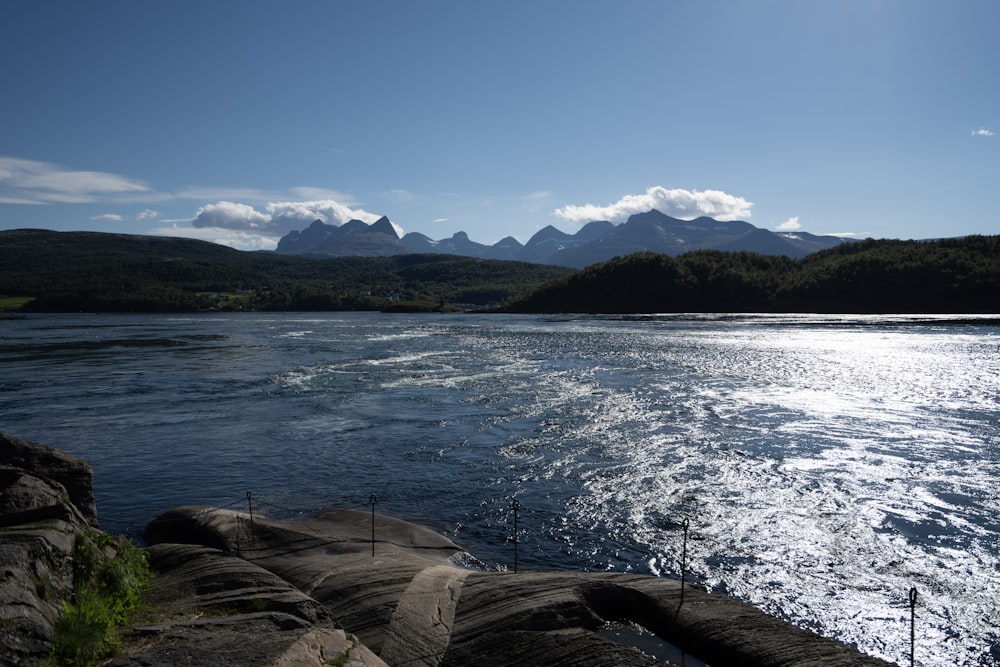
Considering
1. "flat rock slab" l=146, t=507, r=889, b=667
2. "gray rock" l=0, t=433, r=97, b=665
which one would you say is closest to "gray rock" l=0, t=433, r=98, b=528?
"gray rock" l=0, t=433, r=97, b=665

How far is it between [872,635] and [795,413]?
29480 millimetres

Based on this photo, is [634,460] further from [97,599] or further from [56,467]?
[97,599]

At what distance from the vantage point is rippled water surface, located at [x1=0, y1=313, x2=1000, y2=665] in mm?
18266

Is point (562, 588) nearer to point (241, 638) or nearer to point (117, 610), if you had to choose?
point (241, 638)

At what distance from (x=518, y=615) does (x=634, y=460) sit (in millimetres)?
18437

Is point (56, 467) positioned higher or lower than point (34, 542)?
lower

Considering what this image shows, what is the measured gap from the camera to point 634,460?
30797 mm

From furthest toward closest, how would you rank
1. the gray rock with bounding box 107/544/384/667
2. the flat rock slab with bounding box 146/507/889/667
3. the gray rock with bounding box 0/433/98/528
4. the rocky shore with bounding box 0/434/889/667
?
the gray rock with bounding box 0/433/98/528 < the flat rock slab with bounding box 146/507/889/667 < the rocky shore with bounding box 0/434/889/667 < the gray rock with bounding box 107/544/384/667

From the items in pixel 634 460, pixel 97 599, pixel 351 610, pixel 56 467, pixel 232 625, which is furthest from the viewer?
pixel 634 460

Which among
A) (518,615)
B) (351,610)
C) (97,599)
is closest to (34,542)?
(97,599)

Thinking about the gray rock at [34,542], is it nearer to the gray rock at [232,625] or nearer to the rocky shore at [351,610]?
the rocky shore at [351,610]

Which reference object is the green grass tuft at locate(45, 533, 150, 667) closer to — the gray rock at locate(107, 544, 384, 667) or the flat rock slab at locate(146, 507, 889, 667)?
the gray rock at locate(107, 544, 384, 667)

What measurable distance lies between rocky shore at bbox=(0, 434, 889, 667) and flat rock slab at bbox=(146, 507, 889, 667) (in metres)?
0.03

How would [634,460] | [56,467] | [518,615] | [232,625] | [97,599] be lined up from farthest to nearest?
[634,460] < [56,467] < [518,615] < [232,625] < [97,599]
